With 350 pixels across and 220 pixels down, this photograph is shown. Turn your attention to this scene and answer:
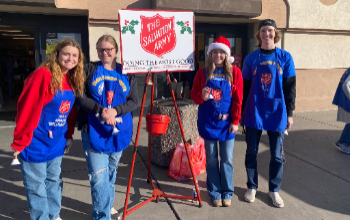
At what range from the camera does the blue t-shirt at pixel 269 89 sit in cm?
295

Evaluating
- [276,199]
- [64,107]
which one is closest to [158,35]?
[64,107]

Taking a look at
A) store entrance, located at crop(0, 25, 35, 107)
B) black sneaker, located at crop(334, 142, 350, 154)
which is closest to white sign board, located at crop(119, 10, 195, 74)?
black sneaker, located at crop(334, 142, 350, 154)

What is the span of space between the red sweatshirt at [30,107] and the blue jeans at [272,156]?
2071 mm

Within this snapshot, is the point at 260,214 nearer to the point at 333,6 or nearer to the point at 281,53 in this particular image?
the point at 281,53

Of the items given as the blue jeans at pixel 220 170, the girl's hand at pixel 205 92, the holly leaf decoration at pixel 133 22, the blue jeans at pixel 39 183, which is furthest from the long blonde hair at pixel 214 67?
the blue jeans at pixel 39 183

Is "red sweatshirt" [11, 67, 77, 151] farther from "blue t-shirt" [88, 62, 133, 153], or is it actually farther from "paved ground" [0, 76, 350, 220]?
"paved ground" [0, 76, 350, 220]

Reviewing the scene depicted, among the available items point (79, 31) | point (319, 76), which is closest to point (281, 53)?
point (79, 31)

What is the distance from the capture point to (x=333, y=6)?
7.73 m

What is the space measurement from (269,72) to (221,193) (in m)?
1.39

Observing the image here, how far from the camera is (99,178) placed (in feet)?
8.21

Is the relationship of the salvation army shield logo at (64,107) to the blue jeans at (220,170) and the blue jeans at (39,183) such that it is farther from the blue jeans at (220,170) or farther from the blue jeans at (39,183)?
the blue jeans at (220,170)

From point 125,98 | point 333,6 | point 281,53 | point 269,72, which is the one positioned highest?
point 333,6

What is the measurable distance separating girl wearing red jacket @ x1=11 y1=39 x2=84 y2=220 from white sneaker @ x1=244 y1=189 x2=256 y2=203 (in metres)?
1.99

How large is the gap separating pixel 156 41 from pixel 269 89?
126 cm
